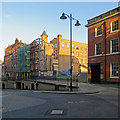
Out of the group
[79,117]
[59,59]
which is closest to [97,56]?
[79,117]

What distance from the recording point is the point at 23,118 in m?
6.04

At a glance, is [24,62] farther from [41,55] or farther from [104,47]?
[104,47]

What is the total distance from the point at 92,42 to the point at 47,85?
12.0 meters

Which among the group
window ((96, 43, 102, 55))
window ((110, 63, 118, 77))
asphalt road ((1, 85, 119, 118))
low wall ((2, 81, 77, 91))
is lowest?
low wall ((2, 81, 77, 91))

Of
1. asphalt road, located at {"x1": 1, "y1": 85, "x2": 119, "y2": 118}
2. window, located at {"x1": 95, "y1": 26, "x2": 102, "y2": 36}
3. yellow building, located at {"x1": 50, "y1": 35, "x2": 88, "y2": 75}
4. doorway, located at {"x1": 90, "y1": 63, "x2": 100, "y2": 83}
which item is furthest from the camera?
yellow building, located at {"x1": 50, "y1": 35, "x2": 88, "y2": 75}

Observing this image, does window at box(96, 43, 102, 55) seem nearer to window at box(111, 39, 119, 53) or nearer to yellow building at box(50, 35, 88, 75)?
window at box(111, 39, 119, 53)

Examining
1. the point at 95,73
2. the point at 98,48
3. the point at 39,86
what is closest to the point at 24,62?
the point at 39,86

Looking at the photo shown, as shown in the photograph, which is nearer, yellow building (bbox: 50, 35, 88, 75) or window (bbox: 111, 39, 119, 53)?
window (bbox: 111, 39, 119, 53)

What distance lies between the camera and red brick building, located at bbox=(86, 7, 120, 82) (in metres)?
21.2

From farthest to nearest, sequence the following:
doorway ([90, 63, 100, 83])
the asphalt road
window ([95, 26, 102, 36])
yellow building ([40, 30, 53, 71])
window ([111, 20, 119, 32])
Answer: yellow building ([40, 30, 53, 71]) < doorway ([90, 63, 100, 83]) < window ([95, 26, 102, 36]) < window ([111, 20, 119, 32]) < the asphalt road

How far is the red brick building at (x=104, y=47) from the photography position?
69.5 ft

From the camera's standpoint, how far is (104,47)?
2292cm

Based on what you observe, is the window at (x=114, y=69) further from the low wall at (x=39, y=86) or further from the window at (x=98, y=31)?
the low wall at (x=39, y=86)

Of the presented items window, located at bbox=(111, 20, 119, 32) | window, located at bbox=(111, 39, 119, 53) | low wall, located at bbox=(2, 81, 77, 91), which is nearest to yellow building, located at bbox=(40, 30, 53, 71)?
low wall, located at bbox=(2, 81, 77, 91)
